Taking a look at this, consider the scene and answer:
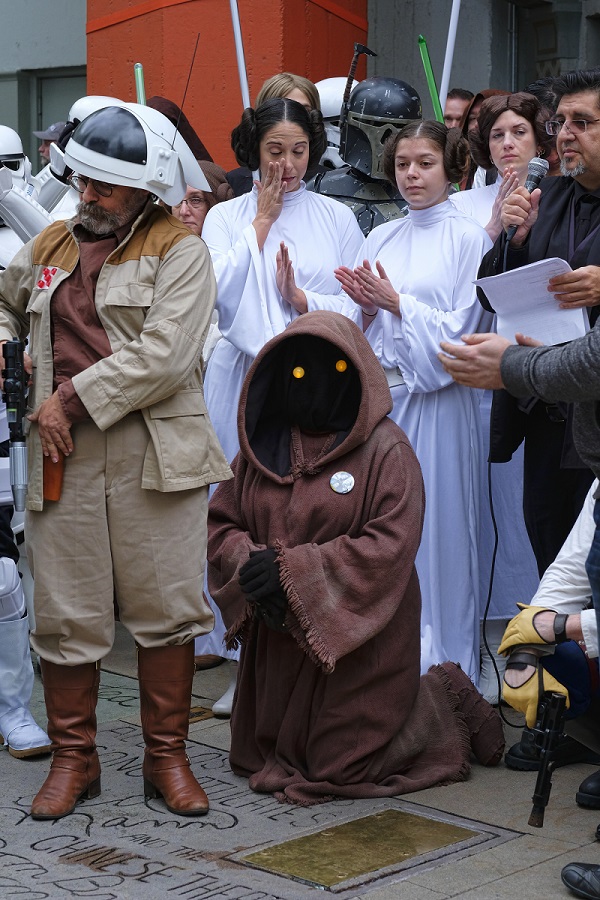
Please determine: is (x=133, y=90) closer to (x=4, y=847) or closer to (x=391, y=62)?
(x=391, y=62)

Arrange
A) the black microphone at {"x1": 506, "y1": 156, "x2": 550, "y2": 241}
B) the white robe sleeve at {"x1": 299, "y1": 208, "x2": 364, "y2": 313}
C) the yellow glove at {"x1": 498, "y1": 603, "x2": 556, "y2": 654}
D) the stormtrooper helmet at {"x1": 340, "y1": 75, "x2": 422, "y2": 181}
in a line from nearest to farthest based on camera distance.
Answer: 1. the yellow glove at {"x1": 498, "y1": 603, "x2": 556, "y2": 654}
2. the black microphone at {"x1": 506, "y1": 156, "x2": 550, "y2": 241}
3. the white robe sleeve at {"x1": 299, "y1": 208, "x2": 364, "y2": 313}
4. the stormtrooper helmet at {"x1": 340, "y1": 75, "x2": 422, "y2": 181}

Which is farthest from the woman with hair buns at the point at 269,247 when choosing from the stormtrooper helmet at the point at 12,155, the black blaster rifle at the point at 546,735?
the black blaster rifle at the point at 546,735

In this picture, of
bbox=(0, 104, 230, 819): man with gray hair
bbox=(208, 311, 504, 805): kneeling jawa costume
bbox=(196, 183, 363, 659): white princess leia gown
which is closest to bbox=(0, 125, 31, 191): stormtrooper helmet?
bbox=(196, 183, 363, 659): white princess leia gown

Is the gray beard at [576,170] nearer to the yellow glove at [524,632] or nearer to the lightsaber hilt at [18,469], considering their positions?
the yellow glove at [524,632]

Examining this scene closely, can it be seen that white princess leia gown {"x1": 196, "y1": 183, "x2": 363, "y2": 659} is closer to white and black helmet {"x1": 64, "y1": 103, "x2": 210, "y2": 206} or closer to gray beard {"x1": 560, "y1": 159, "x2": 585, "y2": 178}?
white and black helmet {"x1": 64, "y1": 103, "x2": 210, "y2": 206}

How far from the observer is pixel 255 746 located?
4.39 metres

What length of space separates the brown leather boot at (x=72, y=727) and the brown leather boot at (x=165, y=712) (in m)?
0.17

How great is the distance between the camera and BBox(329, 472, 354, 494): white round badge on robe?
13.9 feet

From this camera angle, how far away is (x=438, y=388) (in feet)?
16.4

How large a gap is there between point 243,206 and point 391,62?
4.56m

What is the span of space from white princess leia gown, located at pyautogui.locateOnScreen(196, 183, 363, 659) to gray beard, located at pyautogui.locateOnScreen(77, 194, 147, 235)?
3.05 feet

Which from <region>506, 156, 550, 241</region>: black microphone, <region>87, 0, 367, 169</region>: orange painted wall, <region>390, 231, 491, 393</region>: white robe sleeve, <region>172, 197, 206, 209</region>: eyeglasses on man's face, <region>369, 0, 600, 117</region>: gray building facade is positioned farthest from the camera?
<region>369, 0, 600, 117</region>: gray building facade

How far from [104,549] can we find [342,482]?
2.51 feet

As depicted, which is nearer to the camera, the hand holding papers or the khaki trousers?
the hand holding papers
